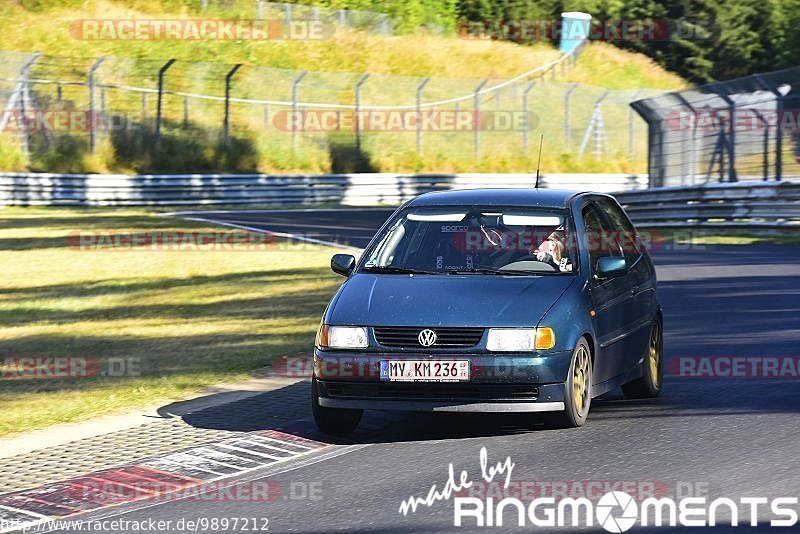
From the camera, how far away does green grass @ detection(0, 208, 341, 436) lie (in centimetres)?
1185

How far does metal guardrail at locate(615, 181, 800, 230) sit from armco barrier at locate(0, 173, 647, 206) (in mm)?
10939

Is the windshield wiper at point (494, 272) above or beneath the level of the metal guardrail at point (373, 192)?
above

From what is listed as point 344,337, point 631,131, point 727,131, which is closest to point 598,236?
point 344,337

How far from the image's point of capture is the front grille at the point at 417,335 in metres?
8.72

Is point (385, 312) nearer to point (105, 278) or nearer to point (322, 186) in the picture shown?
point (105, 278)

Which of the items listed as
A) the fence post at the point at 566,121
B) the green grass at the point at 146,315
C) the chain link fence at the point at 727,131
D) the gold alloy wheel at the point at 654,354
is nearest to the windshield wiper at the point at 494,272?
the gold alloy wheel at the point at 654,354

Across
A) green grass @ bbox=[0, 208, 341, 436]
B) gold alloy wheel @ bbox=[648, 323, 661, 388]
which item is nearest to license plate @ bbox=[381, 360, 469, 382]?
gold alloy wheel @ bbox=[648, 323, 661, 388]

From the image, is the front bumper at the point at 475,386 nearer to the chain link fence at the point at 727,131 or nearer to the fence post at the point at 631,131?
the chain link fence at the point at 727,131

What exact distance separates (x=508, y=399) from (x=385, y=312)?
91cm

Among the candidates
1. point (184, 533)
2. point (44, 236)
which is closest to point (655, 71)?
point (44, 236)

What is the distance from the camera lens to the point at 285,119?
4384 cm

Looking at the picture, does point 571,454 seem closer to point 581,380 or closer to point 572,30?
point 581,380

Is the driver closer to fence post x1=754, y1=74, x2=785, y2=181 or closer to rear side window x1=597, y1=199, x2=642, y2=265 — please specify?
rear side window x1=597, y1=199, x2=642, y2=265

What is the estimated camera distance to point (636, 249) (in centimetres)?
1092
